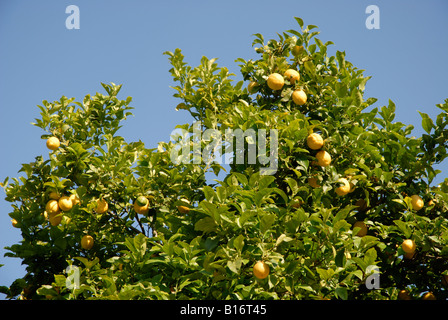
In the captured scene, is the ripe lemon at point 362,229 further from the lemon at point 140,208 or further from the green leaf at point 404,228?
the lemon at point 140,208

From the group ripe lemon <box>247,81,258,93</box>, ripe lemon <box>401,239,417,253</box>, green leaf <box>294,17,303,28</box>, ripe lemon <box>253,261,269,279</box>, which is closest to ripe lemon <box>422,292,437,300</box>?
ripe lemon <box>401,239,417,253</box>

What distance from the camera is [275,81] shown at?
445 cm

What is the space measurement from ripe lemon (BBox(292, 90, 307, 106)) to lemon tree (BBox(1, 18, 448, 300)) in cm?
1

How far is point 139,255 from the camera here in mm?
3613

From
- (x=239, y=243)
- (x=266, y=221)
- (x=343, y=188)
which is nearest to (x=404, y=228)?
(x=343, y=188)

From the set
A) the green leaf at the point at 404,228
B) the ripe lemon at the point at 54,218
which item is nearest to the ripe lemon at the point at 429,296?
the green leaf at the point at 404,228

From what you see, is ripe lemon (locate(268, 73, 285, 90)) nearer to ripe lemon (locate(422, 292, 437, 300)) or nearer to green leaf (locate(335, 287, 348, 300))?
green leaf (locate(335, 287, 348, 300))

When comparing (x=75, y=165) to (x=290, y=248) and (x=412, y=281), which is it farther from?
(x=412, y=281)

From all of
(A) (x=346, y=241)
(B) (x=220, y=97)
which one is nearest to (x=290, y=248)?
(A) (x=346, y=241)

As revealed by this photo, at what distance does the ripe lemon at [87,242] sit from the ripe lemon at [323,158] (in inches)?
83.4

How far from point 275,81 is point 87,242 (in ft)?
7.39

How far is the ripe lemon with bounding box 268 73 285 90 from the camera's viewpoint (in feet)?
14.6

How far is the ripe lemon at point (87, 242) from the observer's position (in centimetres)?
420
